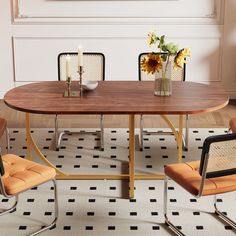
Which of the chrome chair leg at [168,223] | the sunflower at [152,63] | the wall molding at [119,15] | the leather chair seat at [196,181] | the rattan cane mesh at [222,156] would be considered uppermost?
the wall molding at [119,15]

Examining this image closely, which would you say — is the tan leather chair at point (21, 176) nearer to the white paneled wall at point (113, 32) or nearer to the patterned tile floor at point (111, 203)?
the patterned tile floor at point (111, 203)

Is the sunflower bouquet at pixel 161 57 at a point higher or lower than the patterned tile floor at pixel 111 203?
higher

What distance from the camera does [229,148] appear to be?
3.23 m

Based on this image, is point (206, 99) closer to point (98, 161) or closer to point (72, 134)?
point (98, 161)

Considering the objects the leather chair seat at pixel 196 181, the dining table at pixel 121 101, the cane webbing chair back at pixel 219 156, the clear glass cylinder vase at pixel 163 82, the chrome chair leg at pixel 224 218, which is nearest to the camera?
the cane webbing chair back at pixel 219 156

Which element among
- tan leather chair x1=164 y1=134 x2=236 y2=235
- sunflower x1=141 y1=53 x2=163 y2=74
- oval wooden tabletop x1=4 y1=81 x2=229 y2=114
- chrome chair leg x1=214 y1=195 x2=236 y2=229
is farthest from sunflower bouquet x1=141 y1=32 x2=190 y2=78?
chrome chair leg x1=214 y1=195 x2=236 y2=229

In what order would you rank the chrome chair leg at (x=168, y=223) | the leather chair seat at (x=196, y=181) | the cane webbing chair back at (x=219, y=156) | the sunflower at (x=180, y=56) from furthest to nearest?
the sunflower at (x=180, y=56)
the chrome chair leg at (x=168, y=223)
the leather chair seat at (x=196, y=181)
the cane webbing chair back at (x=219, y=156)

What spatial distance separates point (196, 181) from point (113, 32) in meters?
3.15

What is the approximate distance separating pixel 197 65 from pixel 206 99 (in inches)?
89.2

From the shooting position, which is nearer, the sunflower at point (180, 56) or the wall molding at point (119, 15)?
the sunflower at point (180, 56)

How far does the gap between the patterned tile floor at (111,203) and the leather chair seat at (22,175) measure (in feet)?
1.13

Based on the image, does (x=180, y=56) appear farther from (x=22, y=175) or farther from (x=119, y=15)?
(x=119, y=15)

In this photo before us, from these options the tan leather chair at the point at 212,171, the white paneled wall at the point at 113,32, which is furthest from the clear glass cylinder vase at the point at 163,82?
the white paneled wall at the point at 113,32

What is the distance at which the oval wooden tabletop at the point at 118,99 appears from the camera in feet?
12.8
